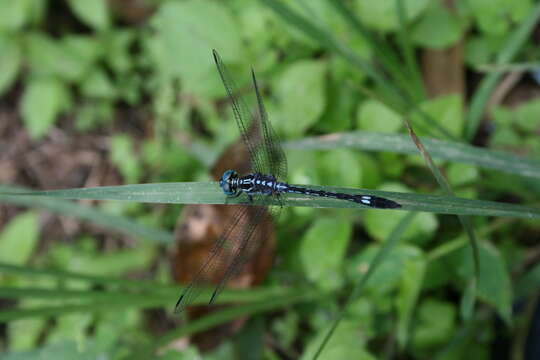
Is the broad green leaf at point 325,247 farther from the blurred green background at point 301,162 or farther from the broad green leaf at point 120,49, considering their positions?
the broad green leaf at point 120,49

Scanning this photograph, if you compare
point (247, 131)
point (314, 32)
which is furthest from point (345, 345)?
point (314, 32)

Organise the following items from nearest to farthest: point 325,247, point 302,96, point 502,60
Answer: point 325,247 < point 502,60 < point 302,96

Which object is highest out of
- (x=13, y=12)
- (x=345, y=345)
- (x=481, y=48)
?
(x=13, y=12)

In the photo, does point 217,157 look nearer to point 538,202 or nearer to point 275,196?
point 275,196

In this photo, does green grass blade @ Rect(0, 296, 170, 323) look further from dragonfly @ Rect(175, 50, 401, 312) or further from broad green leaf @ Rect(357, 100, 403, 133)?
broad green leaf @ Rect(357, 100, 403, 133)

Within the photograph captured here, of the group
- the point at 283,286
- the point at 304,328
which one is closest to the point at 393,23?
the point at 283,286

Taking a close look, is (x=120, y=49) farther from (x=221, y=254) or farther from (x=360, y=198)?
(x=360, y=198)

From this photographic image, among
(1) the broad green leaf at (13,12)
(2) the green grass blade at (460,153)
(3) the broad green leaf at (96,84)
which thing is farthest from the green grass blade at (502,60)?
(1) the broad green leaf at (13,12)
